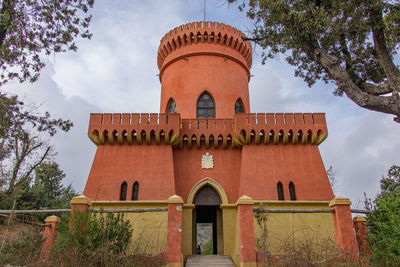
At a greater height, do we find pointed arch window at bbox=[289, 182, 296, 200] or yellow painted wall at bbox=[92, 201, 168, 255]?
pointed arch window at bbox=[289, 182, 296, 200]

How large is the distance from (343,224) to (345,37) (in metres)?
5.65

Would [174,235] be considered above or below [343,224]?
below

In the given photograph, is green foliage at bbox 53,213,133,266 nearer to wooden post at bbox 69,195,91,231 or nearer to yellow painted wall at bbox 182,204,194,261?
wooden post at bbox 69,195,91,231

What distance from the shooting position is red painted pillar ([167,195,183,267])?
8.15 meters

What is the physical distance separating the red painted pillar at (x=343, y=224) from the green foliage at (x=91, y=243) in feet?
18.7

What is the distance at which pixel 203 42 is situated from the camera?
16672 mm

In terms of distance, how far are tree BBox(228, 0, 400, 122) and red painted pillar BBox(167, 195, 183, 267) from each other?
17.7 feet

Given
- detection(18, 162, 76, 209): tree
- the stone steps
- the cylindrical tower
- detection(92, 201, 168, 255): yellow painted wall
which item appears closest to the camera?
the stone steps

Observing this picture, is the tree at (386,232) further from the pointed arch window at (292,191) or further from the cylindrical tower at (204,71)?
the cylindrical tower at (204,71)

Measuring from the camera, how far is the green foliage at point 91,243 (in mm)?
5845

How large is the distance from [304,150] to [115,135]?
8392 mm

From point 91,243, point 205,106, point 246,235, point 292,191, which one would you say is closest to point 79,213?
point 91,243

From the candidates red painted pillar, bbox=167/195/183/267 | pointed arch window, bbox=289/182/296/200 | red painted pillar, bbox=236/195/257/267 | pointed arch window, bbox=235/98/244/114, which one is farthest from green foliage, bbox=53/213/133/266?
pointed arch window, bbox=235/98/244/114

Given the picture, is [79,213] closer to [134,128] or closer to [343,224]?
[134,128]
